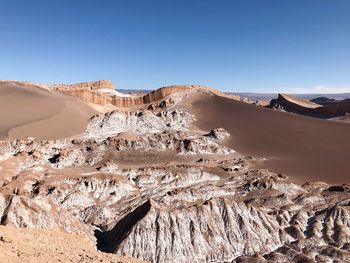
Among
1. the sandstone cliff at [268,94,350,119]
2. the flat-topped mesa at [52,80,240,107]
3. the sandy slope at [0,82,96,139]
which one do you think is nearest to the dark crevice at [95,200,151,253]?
the sandy slope at [0,82,96,139]

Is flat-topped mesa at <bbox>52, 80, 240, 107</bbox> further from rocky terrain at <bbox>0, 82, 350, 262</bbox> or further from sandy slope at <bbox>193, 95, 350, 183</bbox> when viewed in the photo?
rocky terrain at <bbox>0, 82, 350, 262</bbox>

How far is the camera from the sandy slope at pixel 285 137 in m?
69.0

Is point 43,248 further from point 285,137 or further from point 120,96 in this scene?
point 120,96

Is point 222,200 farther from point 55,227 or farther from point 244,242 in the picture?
point 55,227

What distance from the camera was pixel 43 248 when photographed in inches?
896

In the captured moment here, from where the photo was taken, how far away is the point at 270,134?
96.1m

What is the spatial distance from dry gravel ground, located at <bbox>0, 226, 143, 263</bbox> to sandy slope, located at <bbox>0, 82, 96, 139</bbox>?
60.4 metres

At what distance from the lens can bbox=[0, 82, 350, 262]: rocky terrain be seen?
1236 inches

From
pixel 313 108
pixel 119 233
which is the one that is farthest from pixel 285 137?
pixel 313 108

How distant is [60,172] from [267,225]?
3708cm

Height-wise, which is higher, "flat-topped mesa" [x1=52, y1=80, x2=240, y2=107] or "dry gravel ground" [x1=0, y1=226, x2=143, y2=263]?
"flat-topped mesa" [x1=52, y1=80, x2=240, y2=107]

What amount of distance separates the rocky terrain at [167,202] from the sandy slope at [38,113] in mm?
7734

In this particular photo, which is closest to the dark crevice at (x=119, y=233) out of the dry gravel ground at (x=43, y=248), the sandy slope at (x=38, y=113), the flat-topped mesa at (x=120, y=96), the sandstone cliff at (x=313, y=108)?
the dry gravel ground at (x=43, y=248)

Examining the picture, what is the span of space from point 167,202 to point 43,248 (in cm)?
2390
